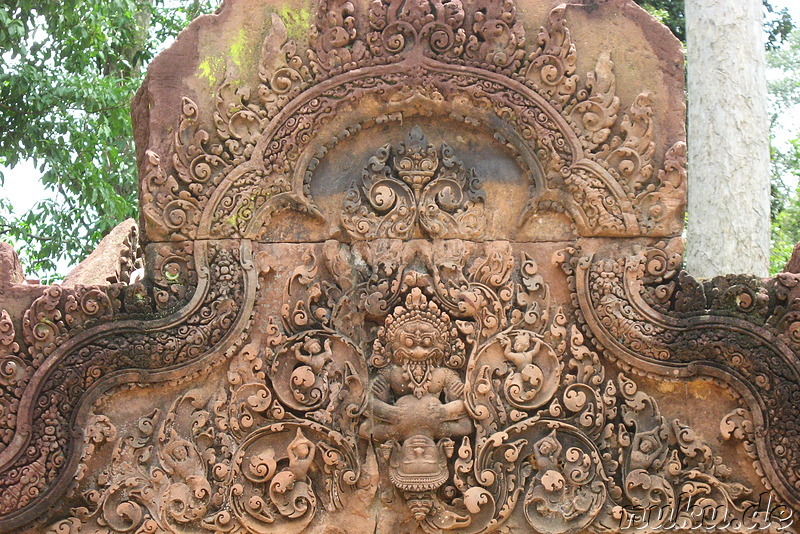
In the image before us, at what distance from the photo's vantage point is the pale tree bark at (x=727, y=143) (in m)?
9.19

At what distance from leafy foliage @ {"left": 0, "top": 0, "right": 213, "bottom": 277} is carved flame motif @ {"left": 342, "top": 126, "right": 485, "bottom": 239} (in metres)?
4.71

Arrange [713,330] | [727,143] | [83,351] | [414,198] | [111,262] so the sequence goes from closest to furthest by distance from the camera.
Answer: [83,351]
[713,330]
[414,198]
[111,262]
[727,143]

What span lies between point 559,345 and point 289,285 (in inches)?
54.9

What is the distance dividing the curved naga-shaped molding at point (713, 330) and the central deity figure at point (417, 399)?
29.7 inches

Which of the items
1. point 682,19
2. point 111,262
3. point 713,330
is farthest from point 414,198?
point 682,19

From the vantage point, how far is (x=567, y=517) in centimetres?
541

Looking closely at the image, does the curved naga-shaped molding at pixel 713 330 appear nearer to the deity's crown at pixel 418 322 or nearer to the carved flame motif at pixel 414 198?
the carved flame motif at pixel 414 198

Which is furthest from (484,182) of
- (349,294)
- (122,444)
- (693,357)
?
(122,444)

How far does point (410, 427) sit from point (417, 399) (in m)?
0.14

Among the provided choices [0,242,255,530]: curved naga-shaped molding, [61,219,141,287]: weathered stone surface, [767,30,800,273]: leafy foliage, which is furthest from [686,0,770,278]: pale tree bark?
[0,242,255,530]: curved naga-shaped molding

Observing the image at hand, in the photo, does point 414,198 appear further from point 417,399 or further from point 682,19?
point 682,19

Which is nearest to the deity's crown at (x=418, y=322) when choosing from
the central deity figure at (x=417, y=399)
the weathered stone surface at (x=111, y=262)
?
the central deity figure at (x=417, y=399)

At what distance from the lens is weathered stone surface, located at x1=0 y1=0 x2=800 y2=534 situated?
17.6 ft

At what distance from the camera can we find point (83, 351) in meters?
5.33
